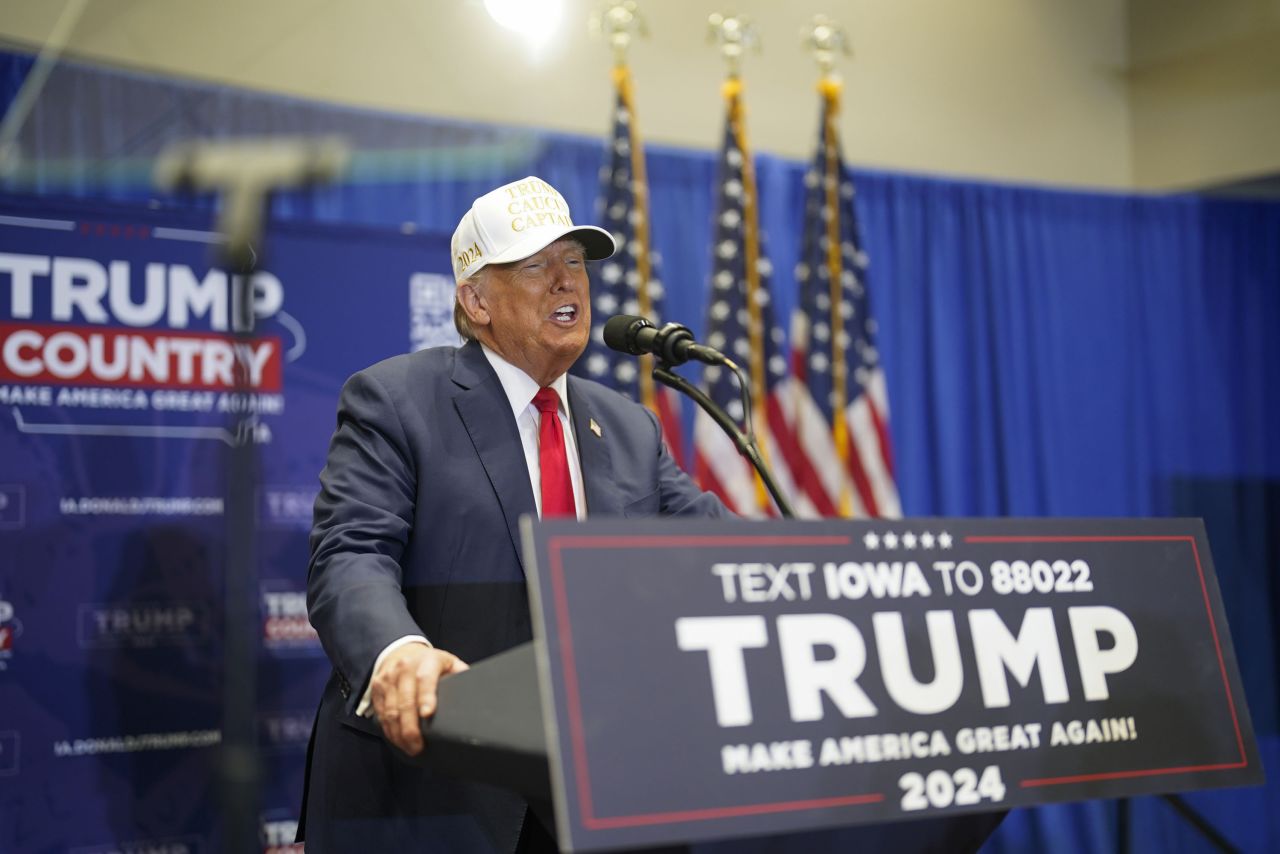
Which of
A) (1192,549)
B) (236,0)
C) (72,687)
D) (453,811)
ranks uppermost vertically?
(236,0)

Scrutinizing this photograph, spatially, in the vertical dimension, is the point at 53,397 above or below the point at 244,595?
above

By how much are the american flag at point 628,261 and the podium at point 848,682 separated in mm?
3365

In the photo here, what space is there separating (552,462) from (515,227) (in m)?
0.43

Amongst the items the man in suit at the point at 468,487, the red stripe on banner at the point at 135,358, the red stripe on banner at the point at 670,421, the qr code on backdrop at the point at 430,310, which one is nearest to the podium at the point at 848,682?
the man in suit at the point at 468,487

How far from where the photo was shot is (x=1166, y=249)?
21.4ft

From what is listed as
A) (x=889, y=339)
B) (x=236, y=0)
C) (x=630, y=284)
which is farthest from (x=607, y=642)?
(x=889, y=339)

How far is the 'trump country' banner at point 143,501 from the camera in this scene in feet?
10.7

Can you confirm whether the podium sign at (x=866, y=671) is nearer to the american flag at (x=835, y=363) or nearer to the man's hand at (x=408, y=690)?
the man's hand at (x=408, y=690)

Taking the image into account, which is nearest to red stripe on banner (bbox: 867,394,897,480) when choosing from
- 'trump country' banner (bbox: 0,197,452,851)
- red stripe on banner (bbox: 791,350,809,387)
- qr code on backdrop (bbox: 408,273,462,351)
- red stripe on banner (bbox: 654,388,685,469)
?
red stripe on banner (bbox: 791,350,809,387)

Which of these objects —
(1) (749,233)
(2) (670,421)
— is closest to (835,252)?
(1) (749,233)

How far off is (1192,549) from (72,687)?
2.75 m

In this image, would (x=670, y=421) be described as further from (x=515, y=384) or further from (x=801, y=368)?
(x=515, y=384)

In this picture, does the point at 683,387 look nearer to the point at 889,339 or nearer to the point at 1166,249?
the point at 889,339

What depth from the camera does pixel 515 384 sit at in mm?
2295
